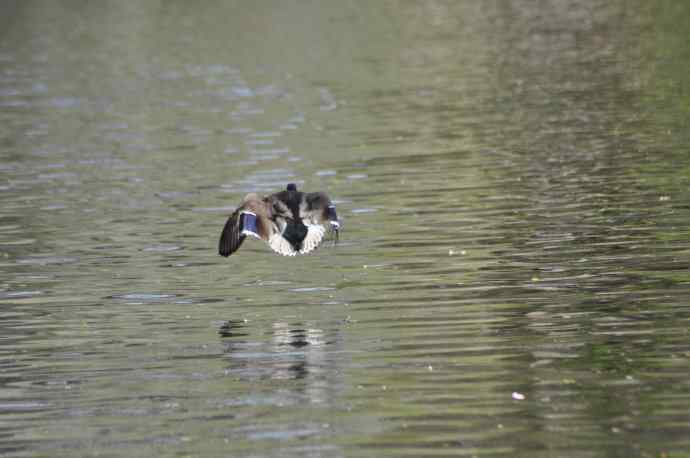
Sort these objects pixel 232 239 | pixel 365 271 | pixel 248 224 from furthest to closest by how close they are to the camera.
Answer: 1. pixel 365 271
2. pixel 232 239
3. pixel 248 224

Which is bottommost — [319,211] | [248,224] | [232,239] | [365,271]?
[365,271]

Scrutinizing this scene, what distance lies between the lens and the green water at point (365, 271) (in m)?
11.5

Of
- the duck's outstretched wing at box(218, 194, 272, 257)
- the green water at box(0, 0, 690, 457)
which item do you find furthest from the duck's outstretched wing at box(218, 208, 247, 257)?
the green water at box(0, 0, 690, 457)

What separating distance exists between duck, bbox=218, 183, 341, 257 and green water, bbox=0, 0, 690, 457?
0.70 meters

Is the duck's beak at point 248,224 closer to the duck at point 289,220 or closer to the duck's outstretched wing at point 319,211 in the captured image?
the duck at point 289,220

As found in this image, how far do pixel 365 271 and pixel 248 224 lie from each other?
2475 millimetres

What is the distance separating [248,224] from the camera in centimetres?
1537

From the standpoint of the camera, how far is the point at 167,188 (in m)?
25.2

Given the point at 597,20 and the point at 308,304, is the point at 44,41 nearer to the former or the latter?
the point at 597,20

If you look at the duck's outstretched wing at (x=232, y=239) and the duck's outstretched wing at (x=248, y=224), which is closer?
the duck's outstretched wing at (x=248, y=224)

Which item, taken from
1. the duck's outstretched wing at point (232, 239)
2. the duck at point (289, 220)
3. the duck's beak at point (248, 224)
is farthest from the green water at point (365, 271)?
the duck's beak at point (248, 224)

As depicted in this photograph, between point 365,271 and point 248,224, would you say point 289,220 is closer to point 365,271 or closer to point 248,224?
point 248,224

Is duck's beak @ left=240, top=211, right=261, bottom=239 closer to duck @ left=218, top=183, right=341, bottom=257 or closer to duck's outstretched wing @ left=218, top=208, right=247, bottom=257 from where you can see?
duck @ left=218, top=183, right=341, bottom=257

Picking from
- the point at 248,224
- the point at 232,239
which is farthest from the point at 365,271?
the point at 248,224
